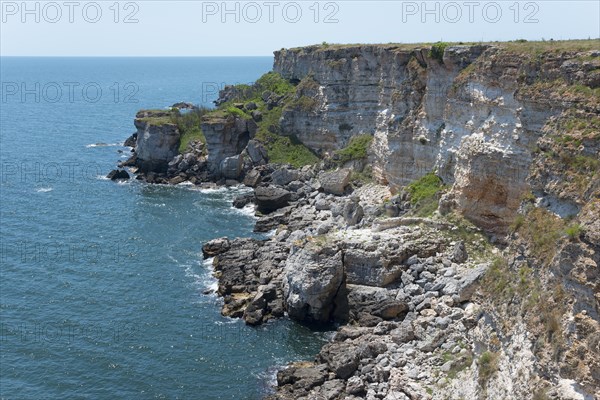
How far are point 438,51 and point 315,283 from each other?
22.4 m

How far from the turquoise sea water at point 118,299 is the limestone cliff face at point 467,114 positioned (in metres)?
15.8

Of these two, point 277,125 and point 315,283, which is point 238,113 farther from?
point 315,283

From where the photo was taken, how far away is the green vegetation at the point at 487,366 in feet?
75.3

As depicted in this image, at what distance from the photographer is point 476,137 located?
43844 millimetres

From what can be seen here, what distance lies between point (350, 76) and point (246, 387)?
46943 millimetres

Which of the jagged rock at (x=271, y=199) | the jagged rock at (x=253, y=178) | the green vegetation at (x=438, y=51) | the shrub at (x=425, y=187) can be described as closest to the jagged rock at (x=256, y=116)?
the jagged rock at (x=253, y=178)

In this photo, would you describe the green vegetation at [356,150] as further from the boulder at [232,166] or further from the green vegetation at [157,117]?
the green vegetation at [157,117]

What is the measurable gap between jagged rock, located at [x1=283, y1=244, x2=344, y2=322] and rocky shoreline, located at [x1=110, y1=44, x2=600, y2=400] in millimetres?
101

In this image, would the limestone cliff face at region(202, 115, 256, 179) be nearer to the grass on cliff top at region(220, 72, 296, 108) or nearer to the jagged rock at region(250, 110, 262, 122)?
the jagged rock at region(250, 110, 262, 122)

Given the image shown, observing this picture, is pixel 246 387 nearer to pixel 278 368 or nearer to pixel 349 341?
pixel 278 368

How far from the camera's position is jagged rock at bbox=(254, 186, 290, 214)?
222 feet

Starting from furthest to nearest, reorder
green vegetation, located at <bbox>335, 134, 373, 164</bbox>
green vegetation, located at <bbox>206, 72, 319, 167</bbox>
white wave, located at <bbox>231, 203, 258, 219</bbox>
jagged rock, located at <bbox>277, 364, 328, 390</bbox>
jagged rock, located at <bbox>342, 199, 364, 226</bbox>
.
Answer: green vegetation, located at <bbox>206, 72, 319, 167</bbox> → white wave, located at <bbox>231, 203, 258, 219</bbox> → green vegetation, located at <bbox>335, 134, 373, 164</bbox> → jagged rock, located at <bbox>342, 199, 364, 226</bbox> → jagged rock, located at <bbox>277, 364, 328, 390</bbox>

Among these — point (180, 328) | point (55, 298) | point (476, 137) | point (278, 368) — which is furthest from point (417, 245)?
point (55, 298)

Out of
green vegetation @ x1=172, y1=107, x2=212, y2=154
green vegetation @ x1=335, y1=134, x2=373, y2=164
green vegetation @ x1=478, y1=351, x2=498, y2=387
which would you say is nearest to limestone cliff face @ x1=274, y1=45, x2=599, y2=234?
green vegetation @ x1=335, y1=134, x2=373, y2=164
